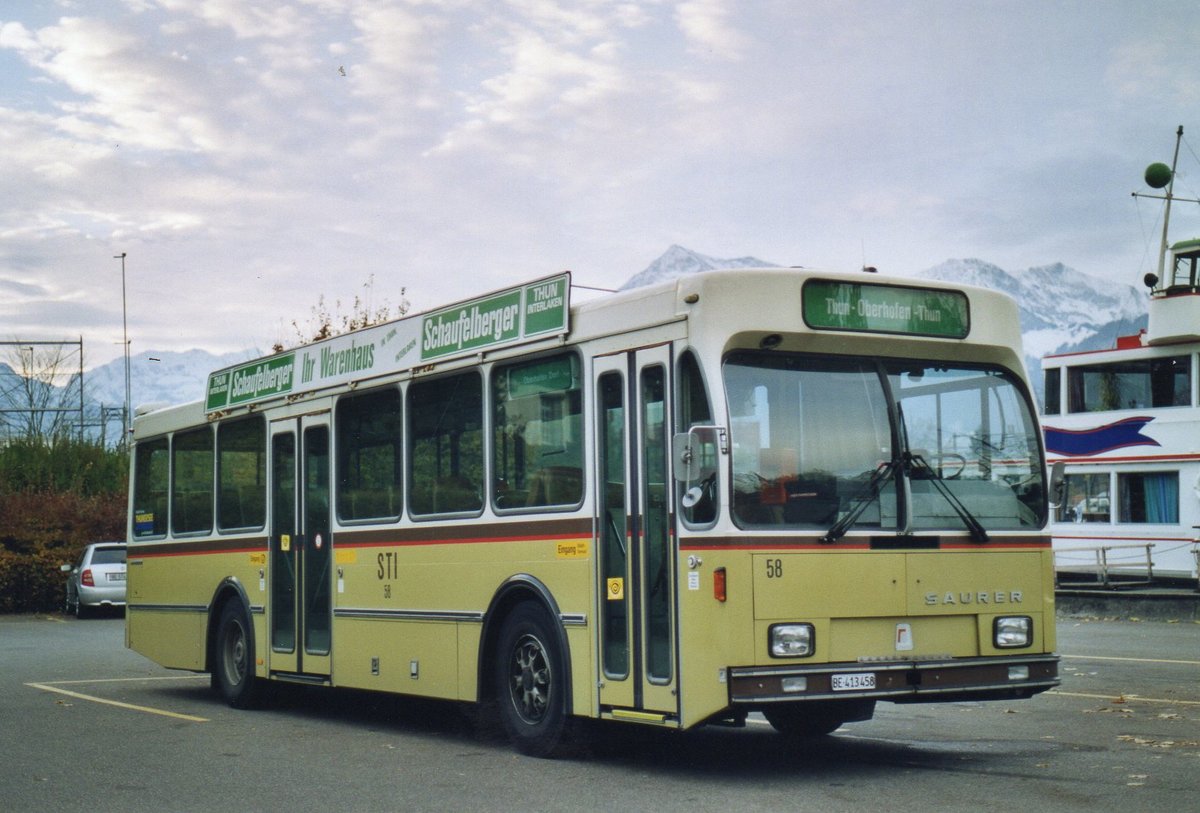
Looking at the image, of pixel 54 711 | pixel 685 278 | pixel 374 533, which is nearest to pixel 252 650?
pixel 54 711

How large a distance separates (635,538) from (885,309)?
6.92ft

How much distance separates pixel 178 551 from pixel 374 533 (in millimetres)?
4691

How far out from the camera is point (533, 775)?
9836 mm

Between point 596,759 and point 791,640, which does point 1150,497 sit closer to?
point 596,759

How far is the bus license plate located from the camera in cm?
909

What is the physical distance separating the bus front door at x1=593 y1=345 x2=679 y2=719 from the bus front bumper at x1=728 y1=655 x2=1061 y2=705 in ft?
1.96

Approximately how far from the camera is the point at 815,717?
11555 mm

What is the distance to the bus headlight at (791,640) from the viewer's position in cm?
902

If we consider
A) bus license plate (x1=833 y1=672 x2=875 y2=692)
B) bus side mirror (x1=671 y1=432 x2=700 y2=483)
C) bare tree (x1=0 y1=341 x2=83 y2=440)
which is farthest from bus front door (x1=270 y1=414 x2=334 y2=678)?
bare tree (x1=0 y1=341 x2=83 y2=440)

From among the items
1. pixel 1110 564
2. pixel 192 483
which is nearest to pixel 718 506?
pixel 192 483

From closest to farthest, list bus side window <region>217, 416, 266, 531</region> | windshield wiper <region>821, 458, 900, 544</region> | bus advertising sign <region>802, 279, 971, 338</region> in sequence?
windshield wiper <region>821, 458, 900, 544</region>
bus advertising sign <region>802, 279, 971, 338</region>
bus side window <region>217, 416, 266, 531</region>

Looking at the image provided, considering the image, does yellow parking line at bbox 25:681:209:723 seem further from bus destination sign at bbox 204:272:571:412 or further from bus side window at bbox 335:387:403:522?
bus destination sign at bbox 204:272:571:412

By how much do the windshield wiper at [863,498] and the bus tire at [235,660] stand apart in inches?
297

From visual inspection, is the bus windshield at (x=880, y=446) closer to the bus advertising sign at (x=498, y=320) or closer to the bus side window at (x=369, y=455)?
the bus advertising sign at (x=498, y=320)
